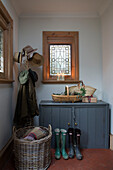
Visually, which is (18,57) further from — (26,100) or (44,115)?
(44,115)

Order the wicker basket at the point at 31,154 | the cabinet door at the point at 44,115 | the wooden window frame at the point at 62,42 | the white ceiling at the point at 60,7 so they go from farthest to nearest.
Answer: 1. the wooden window frame at the point at 62,42
2. the white ceiling at the point at 60,7
3. the cabinet door at the point at 44,115
4. the wicker basket at the point at 31,154

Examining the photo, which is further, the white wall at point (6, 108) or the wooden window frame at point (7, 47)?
the wooden window frame at point (7, 47)

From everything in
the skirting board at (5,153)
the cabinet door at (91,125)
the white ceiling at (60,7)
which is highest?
the white ceiling at (60,7)

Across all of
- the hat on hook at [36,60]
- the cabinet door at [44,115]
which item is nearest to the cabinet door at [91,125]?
the cabinet door at [44,115]

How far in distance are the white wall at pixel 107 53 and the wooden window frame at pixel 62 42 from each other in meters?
0.52

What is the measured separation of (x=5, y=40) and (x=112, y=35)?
5.65 ft

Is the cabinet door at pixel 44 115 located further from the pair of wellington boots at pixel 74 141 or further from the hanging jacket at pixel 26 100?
the pair of wellington boots at pixel 74 141

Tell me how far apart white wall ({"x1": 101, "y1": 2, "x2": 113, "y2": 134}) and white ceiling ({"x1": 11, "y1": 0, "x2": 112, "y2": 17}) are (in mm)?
196

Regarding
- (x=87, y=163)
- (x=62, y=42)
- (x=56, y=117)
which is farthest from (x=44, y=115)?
(x=62, y=42)

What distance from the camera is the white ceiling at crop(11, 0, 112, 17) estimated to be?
2.19 m

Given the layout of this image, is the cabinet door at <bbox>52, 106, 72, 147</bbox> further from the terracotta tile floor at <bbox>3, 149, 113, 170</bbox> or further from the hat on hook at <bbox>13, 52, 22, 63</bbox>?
the hat on hook at <bbox>13, 52, 22, 63</bbox>

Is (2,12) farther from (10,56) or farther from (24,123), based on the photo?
(24,123)

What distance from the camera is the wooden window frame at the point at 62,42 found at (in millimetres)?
2523

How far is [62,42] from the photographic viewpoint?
2549 millimetres
